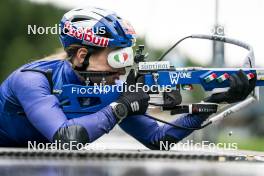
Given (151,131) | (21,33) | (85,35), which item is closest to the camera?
(85,35)

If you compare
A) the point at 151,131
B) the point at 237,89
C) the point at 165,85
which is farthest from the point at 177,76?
the point at 151,131

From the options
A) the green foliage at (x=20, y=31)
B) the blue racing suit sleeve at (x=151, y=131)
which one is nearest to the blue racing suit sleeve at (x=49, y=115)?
the blue racing suit sleeve at (x=151, y=131)

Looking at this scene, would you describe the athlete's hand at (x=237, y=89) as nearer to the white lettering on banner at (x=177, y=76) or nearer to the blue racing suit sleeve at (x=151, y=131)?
the white lettering on banner at (x=177, y=76)

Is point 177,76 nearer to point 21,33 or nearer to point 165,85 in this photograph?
point 165,85

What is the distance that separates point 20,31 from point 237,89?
28764 mm

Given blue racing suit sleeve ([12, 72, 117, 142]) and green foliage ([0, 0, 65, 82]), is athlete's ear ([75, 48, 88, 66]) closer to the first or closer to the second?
blue racing suit sleeve ([12, 72, 117, 142])

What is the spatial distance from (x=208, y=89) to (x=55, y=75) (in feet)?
3.79

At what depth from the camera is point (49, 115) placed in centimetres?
604

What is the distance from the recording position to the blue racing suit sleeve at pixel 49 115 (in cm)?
603

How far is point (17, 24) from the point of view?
34.8 meters

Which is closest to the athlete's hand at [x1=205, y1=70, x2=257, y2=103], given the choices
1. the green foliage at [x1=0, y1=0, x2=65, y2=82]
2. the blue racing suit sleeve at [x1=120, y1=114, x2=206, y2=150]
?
the blue racing suit sleeve at [x1=120, y1=114, x2=206, y2=150]

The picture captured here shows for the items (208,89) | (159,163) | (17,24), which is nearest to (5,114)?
(208,89)

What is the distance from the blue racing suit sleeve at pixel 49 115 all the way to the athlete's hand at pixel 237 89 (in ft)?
2.68

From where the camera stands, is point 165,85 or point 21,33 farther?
point 21,33
